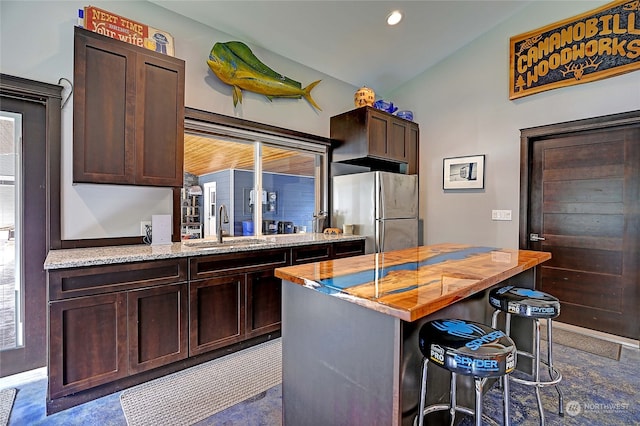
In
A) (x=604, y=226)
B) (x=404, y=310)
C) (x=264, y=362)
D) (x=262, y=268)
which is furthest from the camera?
(x=604, y=226)

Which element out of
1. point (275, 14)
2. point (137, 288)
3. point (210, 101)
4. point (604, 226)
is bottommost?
point (137, 288)

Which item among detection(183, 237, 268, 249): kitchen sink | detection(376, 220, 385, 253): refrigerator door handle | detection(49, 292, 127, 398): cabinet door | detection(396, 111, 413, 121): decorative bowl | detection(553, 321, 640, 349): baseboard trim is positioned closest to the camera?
detection(49, 292, 127, 398): cabinet door

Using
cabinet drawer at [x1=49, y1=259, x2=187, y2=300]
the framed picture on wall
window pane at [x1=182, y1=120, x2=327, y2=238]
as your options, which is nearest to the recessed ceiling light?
window pane at [x1=182, y1=120, x2=327, y2=238]

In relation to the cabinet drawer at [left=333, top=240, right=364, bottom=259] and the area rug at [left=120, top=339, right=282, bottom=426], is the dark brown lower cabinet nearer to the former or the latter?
the area rug at [left=120, top=339, right=282, bottom=426]

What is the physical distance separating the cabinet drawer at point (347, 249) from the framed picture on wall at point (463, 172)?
1585 mm

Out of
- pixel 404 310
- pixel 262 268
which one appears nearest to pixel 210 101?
pixel 262 268

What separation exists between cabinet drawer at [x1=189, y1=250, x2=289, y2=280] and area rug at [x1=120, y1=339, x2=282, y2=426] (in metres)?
0.71

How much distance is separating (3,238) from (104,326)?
110 cm

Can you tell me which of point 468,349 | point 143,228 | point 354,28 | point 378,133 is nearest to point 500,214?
point 378,133

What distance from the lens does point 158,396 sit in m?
2.00

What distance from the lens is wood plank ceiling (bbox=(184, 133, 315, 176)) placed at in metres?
3.09

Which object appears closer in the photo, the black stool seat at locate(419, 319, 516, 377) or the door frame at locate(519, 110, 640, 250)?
the black stool seat at locate(419, 319, 516, 377)

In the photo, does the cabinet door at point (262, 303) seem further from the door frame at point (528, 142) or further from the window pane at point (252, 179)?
the door frame at point (528, 142)

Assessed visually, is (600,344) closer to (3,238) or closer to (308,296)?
(308,296)
